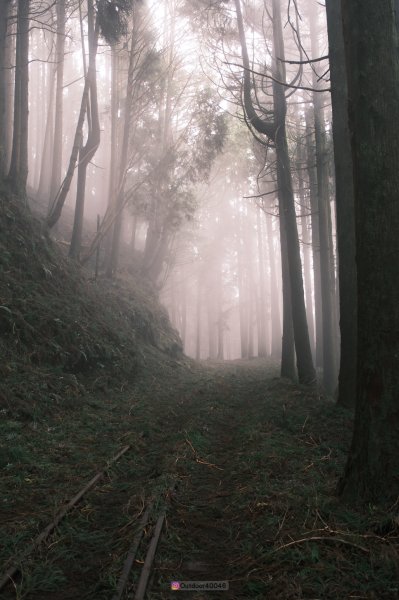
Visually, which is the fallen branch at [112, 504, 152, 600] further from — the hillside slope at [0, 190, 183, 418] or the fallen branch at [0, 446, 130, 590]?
the hillside slope at [0, 190, 183, 418]

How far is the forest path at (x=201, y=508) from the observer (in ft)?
10.9

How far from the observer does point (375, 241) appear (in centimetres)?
439

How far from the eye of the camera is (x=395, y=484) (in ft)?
13.3

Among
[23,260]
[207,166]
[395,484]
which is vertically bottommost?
[395,484]

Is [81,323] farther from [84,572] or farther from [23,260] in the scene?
[84,572]

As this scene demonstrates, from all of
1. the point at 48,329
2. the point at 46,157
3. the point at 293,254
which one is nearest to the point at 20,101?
the point at 48,329

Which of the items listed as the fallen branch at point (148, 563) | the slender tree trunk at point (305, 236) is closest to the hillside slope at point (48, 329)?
the fallen branch at point (148, 563)

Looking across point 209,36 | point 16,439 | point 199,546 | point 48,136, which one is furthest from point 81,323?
point 48,136

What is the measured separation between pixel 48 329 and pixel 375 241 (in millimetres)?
7823

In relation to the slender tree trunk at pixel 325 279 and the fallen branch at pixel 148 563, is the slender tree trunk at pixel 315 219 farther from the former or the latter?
the fallen branch at pixel 148 563

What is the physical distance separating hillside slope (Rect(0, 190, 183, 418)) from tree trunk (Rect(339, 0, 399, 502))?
545 centimetres

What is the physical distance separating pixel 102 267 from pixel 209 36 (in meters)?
10.9

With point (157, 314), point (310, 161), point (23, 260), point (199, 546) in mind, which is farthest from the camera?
point (157, 314)

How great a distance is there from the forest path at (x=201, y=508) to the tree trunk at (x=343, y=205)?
1141 mm
